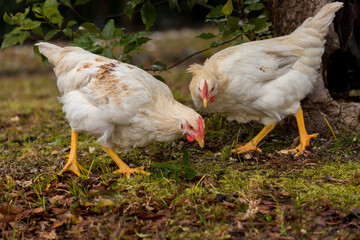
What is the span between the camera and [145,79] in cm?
342

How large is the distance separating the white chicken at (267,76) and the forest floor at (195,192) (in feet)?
1.29

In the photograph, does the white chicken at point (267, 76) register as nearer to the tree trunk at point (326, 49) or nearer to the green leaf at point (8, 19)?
the tree trunk at point (326, 49)

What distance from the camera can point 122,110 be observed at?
3158 millimetres

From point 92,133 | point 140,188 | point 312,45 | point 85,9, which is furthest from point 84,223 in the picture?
point 85,9

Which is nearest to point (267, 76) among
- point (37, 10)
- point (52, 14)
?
point (52, 14)

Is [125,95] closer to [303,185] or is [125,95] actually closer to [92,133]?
[92,133]

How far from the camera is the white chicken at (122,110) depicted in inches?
124

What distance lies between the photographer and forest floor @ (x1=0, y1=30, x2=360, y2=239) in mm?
2494

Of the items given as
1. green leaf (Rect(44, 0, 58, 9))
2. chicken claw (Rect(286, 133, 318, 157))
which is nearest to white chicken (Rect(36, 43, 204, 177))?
green leaf (Rect(44, 0, 58, 9))

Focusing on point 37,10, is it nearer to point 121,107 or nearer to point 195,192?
point 121,107

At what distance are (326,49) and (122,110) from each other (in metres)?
2.29

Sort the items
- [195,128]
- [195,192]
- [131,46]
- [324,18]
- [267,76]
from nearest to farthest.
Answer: [195,192], [195,128], [267,76], [324,18], [131,46]

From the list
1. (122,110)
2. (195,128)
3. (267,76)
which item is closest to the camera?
(195,128)

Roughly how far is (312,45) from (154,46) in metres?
7.41
